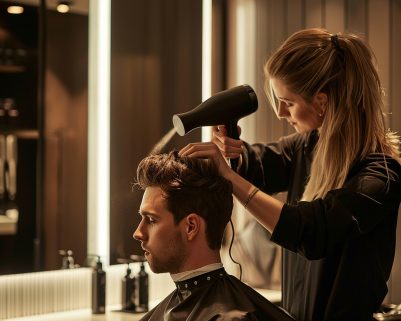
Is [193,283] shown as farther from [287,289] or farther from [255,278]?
[255,278]

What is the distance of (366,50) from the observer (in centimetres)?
208

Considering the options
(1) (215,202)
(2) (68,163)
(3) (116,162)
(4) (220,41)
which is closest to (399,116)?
(4) (220,41)

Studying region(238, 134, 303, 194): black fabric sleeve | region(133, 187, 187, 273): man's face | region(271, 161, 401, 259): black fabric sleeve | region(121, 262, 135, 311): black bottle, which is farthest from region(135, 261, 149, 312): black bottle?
region(271, 161, 401, 259): black fabric sleeve

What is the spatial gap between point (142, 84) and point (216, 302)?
1.85 m

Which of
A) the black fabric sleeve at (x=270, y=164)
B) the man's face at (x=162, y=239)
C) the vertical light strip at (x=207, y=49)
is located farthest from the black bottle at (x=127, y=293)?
the man's face at (x=162, y=239)

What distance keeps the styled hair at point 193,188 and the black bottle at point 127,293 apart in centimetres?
141

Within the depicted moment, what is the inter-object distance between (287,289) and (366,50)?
30.2 inches

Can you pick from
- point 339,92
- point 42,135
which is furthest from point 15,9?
point 339,92

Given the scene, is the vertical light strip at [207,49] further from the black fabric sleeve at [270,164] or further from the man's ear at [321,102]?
the man's ear at [321,102]

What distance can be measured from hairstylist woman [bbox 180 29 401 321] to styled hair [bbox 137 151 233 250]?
79mm

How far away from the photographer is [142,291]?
3.28 meters

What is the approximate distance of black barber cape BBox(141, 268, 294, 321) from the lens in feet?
6.10

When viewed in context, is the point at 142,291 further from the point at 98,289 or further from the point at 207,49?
the point at 207,49

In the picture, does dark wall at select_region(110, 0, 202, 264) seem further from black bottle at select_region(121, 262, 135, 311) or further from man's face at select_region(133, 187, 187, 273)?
man's face at select_region(133, 187, 187, 273)
